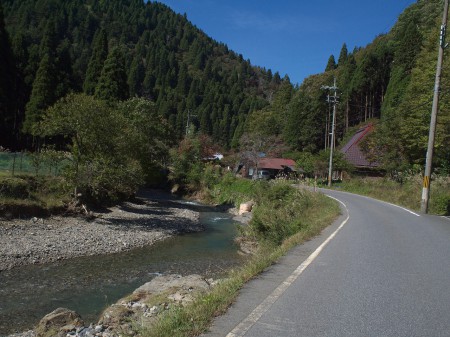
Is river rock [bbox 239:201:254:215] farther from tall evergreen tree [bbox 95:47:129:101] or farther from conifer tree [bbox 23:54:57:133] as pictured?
conifer tree [bbox 23:54:57:133]

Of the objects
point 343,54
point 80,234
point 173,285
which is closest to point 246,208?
point 80,234

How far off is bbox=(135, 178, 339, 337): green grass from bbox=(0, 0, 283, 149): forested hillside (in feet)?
71.4

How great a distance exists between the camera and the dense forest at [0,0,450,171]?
1515 inches

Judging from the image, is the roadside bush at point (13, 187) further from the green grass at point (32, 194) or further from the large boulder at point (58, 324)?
the large boulder at point (58, 324)

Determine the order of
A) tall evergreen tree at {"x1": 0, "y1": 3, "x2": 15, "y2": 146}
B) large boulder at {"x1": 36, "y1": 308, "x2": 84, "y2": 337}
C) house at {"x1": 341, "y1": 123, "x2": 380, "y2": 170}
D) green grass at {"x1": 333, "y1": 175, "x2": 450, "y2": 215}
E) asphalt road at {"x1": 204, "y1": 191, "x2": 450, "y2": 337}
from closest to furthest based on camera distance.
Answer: asphalt road at {"x1": 204, "y1": 191, "x2": 450, "y2": 337}
large boulder at {"x1": 36, "y1": 308, "x2": 84, "y2": 337}
green grass at {"x1": 333, "y1": 175, "x2": 450, "y2": 215}
tall evergreen tree at {"x1": 0, "y1": 3, "x2": 15, "y2": 146}
house at {"x1": 341, "y1": 123, "x2": 380, "y2": 170}

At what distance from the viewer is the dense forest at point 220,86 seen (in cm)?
3847

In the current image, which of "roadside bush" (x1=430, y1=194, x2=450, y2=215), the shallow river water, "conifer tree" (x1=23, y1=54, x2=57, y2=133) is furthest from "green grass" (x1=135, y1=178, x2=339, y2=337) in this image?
"conifer tree" (x1=23, y1=54, x2=57, y2=133)

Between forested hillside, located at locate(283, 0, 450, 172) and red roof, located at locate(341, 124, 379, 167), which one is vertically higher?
forested hillside, located at locate(283, 0, 450, 172)

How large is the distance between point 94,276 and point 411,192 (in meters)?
20.2

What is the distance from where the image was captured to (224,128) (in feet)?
355

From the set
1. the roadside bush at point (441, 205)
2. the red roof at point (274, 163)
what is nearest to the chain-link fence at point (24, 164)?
the roadside bush at point (441, 205)

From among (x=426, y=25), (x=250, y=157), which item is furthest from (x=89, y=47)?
(x=426, y=25)

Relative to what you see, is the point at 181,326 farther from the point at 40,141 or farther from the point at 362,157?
the point at 362,157

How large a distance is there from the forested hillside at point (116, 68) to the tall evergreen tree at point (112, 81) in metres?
0.11
